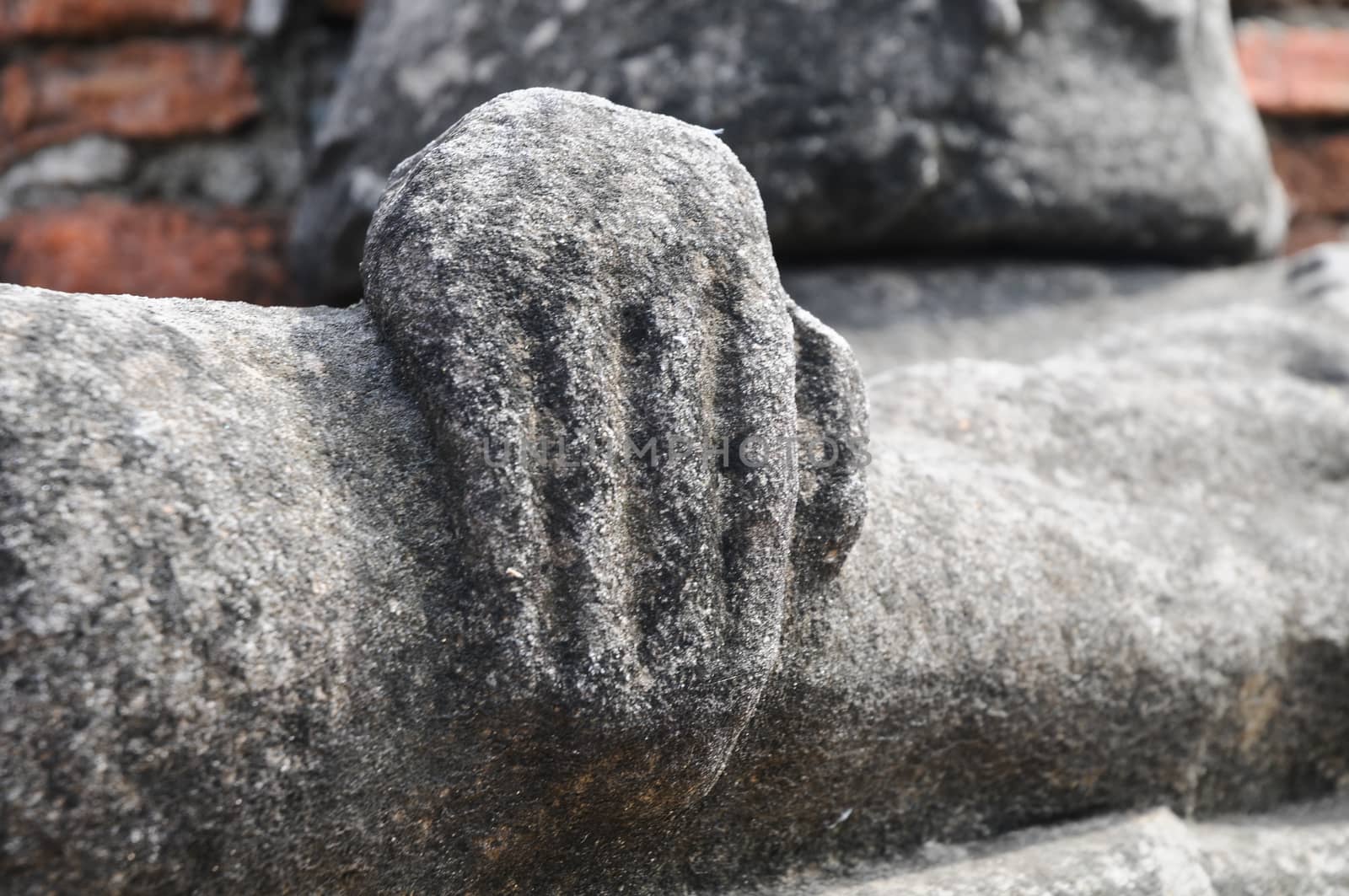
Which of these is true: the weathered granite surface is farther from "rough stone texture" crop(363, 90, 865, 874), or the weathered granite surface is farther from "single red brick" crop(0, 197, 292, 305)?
"single red brick" crop(0, 197, 292, 305)

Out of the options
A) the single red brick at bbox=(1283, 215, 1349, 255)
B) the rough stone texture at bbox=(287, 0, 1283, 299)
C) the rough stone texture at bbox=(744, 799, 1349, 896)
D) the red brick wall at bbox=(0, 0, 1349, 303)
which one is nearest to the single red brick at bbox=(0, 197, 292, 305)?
the red brick wall at bbox=(0, 0, 1349, 303)

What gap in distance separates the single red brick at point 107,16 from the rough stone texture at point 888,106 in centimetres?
21

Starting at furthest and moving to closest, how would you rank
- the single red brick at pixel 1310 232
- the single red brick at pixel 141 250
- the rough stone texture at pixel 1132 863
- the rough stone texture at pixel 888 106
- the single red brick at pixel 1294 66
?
1. the single red brick at pixel 1310 232
2. the single red brick at pixel 1294 66
3. the single red brick at pixel 141 250
4. the rough stone texture at pixel 888 106
5. the rough stone texture at pixel 1132 863

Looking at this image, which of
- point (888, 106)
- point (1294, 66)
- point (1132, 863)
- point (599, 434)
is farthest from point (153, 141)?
point (1294, 66)

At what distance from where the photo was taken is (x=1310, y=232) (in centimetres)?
160

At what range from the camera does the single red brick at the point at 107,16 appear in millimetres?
1132

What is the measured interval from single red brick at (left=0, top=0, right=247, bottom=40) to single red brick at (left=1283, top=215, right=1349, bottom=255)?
132cm

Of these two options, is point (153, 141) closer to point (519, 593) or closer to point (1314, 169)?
point (519, 593)

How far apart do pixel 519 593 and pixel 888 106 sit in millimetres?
610

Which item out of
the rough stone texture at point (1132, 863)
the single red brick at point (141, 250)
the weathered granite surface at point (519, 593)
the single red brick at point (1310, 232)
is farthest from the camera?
the single red brick at point (1310, 232)

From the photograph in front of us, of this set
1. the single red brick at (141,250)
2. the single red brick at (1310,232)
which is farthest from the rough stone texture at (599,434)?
the single red brick at (1310,232)

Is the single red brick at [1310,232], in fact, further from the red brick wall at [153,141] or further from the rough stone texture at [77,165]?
the rough stone texture at [77,165]

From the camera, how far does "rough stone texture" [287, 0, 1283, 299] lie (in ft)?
2.87

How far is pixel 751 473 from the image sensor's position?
0.43 metres
